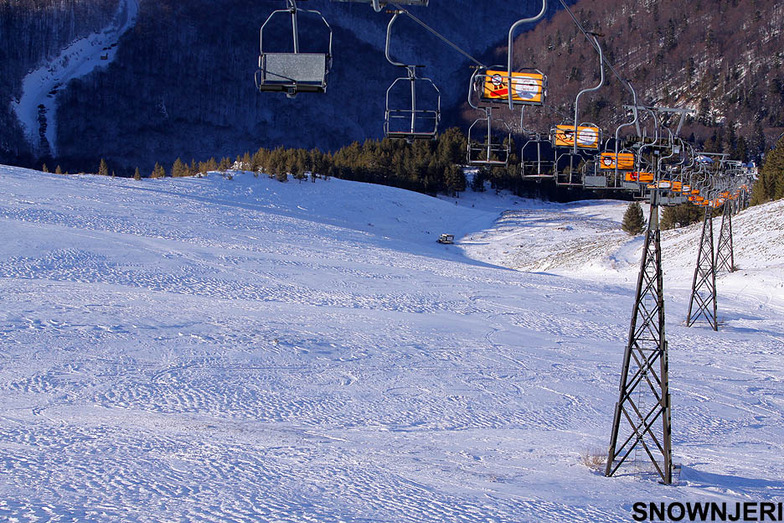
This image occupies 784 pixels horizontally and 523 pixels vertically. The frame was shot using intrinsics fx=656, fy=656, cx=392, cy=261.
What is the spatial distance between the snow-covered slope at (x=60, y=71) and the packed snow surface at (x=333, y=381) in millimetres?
92055

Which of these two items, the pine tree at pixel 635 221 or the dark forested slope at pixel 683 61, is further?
the dark forested slope at pixel 683 61

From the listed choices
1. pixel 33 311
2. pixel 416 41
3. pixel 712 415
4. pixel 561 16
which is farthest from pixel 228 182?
pixel 561 16

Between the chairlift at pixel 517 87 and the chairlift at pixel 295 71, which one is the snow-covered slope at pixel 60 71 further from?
the chairlift at pixel 295 71

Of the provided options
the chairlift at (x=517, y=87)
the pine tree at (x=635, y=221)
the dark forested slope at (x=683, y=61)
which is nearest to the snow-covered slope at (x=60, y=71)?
the dark forested slope at (x=683, y=61)

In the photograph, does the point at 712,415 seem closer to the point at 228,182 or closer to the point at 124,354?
the point at 124,354

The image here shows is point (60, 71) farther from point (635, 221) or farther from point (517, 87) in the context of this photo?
point (517, 87)

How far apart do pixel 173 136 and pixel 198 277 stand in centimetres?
10376

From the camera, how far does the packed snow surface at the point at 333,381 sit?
8297 mm

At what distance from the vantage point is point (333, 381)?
13.8 meters

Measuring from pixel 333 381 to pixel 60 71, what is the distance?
124 meters

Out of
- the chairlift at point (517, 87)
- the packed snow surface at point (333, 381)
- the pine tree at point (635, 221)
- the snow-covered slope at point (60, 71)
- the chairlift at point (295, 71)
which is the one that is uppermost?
the snow-covered slope at point (60, 71)

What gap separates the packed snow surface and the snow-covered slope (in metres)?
92.1

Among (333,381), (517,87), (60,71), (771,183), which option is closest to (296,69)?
(517,87)

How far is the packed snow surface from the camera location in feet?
27.2
